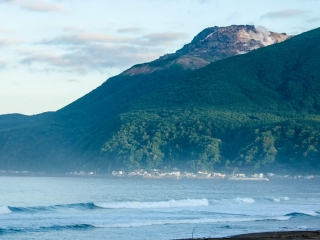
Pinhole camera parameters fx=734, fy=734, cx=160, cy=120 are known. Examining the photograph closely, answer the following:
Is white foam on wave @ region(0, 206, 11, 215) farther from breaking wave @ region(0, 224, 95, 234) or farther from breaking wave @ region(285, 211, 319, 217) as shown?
breaking wave @ region(285, 211, 319, 217)

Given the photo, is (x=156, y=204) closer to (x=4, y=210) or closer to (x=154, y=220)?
(x=4, y=210)

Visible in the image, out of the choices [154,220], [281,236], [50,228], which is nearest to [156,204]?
Result: [154,220]

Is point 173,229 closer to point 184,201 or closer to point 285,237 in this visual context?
point 285,237

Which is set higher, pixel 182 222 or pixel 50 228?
pixel 182 222

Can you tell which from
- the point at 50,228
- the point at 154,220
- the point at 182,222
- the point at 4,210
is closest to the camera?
the point at 50,228

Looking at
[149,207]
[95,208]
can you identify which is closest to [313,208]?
[149,207]

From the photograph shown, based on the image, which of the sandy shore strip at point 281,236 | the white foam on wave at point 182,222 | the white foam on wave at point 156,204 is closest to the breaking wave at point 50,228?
the white foam on wave at point 182,222

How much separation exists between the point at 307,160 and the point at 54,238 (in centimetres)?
15375

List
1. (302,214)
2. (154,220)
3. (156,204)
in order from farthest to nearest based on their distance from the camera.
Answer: (156,204), (302,214), (154,220)

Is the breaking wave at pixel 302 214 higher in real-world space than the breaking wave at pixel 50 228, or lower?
higher

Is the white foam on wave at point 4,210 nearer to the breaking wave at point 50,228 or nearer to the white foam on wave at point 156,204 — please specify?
the white foam on wave at point 156,204

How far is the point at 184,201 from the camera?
80.9 metres

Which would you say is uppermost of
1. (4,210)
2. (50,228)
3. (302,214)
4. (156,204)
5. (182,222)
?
(156,204)

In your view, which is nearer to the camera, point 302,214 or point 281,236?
point 281,236
